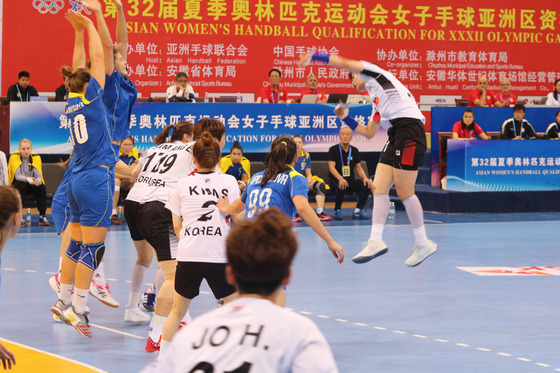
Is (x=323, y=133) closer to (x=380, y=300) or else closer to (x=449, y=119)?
(x=449, y=119)

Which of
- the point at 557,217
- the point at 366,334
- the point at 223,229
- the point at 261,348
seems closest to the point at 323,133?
the point at 557,217

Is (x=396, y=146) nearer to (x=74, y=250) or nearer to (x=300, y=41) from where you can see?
(x=74, y=250)

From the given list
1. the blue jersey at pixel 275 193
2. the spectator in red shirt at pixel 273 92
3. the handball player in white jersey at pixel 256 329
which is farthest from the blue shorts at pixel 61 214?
the spectator in red shirt at pixel 273 92

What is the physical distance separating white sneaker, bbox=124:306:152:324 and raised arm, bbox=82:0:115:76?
6.72 ft

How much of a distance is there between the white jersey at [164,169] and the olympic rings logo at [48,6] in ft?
44.8

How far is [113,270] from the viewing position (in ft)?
34.1

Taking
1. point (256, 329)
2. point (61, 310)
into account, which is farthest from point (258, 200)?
point (256, 329)

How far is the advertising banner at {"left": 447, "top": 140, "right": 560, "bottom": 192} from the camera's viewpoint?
55.3 feet

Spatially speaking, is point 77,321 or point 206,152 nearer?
point 206,152

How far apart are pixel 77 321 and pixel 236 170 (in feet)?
25.6

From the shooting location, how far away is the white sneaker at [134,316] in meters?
Answer: 7.71

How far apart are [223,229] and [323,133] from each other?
39.2 ft

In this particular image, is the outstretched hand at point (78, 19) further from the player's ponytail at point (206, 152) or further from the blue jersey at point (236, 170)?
the blue jersey at point (236, 170)

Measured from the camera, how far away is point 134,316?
25.3ft
